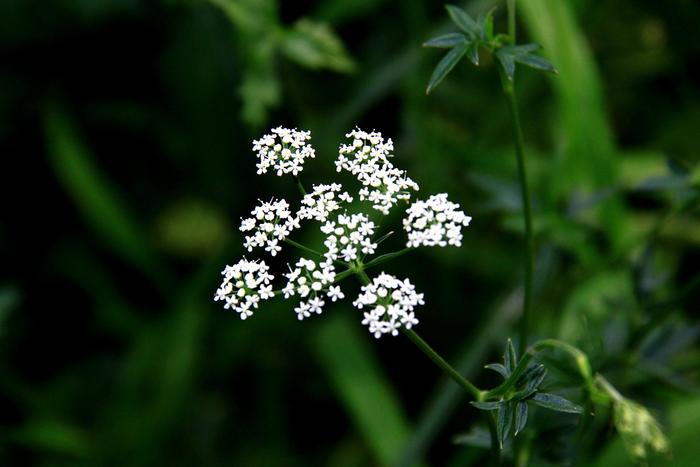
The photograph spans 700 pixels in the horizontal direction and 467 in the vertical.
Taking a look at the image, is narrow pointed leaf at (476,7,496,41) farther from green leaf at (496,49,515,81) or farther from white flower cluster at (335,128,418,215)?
white flower cluster at (335,128,418,215)

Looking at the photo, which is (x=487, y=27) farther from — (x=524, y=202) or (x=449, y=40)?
(x=524, y=202)

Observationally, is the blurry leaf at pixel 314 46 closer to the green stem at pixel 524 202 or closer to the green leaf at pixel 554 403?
the green stem at pixel 524 202

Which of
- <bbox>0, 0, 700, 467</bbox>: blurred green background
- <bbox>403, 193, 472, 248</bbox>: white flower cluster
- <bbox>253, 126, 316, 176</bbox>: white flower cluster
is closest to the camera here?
<bbox>403, 193, 472, 248</bbox>: white flower cluster

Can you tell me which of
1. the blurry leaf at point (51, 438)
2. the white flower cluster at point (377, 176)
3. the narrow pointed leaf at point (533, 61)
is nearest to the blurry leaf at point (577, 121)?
the narrow pointed leaf at point (533, 61)

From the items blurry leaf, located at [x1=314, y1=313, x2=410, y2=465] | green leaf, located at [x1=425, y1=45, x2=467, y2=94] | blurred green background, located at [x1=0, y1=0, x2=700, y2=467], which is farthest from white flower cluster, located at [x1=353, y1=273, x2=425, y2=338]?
blurry leaf, located at [x1=314, y1=313, x2=410, y2=465]

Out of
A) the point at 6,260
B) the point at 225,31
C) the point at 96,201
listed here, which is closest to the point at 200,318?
the point at 96,201

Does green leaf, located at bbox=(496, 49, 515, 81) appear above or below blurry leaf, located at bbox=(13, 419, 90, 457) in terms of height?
below

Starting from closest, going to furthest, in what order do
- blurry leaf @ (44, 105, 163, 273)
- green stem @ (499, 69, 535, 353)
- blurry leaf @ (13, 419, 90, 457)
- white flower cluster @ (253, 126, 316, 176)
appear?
1. white flower cluster @ (253, 126, 316, 176)
2. green stem @ (499, 69, 535, 353)
3. blurry leaf @ (13, 419, 90, 457)
4. blurry leaf @ (44, 105, 163, 273)
